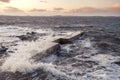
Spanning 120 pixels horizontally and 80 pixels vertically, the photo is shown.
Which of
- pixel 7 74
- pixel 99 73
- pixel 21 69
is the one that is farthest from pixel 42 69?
pixel 99 73

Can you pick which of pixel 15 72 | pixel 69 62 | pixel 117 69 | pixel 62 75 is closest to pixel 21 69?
pixel 15 72

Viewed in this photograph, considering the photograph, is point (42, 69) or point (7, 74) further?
point (42, 69)

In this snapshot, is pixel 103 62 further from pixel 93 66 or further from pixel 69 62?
pixel 69 62

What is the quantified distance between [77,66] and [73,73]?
1691 mm

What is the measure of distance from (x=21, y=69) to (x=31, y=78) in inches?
45.8

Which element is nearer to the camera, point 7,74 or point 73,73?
point 7,74

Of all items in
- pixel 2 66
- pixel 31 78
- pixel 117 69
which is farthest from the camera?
pixel 117 69

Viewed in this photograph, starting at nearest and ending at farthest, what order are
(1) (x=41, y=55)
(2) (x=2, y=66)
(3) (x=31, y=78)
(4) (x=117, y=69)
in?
(3) (x=31, y=78), (2) (x=2, y=66), (4) (x=117, y=69), (1) (x=41, y=55)

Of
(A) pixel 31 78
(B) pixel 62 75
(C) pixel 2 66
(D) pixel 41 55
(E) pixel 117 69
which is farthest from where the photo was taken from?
(D) pixel 41 55

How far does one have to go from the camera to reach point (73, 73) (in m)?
10.9

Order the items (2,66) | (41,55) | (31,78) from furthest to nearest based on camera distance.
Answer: (41,55), (2,66), (31,78)

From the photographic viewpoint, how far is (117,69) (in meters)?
12.0

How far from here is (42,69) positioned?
1104cm

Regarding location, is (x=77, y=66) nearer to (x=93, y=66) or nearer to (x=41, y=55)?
(x=93, y=66)
